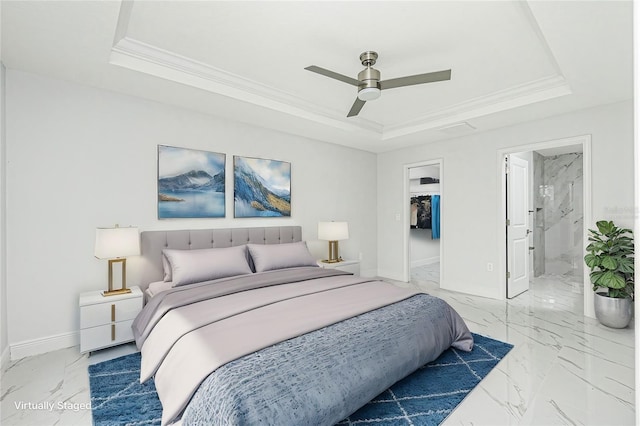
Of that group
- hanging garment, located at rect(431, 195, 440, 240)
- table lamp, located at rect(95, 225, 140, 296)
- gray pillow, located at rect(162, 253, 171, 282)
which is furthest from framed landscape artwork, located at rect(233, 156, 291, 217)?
hanging garment, located at rect(431, 195, 440, 240)

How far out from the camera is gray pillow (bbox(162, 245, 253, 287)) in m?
2.83

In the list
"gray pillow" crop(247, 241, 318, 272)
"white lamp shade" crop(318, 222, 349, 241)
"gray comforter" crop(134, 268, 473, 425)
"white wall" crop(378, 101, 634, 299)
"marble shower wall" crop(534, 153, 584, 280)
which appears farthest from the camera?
"marble shower wall" crop(534, 153, 584, 280)

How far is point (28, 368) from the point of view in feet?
7.68

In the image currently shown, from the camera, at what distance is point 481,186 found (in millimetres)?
4352

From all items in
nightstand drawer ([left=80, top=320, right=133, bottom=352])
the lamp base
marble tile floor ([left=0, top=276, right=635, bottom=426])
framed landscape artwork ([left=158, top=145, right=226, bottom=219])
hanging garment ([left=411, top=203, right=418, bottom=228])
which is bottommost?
marble tile floor ([left=0, top=276, right=635, bottom=426])

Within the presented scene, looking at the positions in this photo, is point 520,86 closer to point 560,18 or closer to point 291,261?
point 560,18

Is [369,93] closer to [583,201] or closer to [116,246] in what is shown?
[116,246]

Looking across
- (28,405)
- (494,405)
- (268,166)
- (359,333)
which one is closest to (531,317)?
(494,405)

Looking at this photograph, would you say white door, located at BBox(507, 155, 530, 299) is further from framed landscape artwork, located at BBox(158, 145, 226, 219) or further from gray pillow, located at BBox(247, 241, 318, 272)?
framed landscape artwork, located at BBox(158, 145, 226, 219)

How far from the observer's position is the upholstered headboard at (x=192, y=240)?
121 inches

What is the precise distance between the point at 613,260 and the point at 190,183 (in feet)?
14.4

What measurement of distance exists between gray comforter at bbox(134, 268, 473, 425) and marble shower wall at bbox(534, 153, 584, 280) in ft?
15.3

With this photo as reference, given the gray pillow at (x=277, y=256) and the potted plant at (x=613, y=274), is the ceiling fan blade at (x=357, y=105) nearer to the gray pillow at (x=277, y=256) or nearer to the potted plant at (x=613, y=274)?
the gray pillow at (x=277, y=256)

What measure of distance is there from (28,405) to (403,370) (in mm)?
2339
